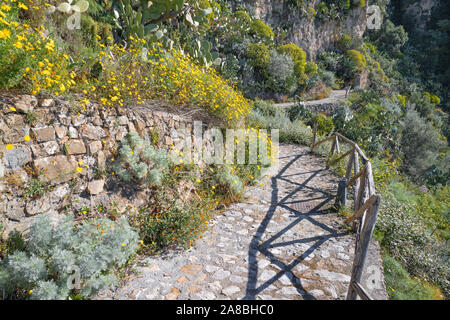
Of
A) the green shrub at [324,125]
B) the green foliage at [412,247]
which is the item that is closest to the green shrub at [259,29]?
the green shrub at [324,125]

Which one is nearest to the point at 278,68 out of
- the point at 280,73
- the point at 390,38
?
the point at 280,73

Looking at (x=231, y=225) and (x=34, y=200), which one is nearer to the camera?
(x=34, y=200)

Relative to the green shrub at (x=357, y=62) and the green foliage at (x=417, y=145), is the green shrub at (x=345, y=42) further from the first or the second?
the green foliage at (x=417, y=145)

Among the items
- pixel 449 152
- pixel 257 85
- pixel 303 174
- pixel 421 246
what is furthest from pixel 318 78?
pixel 421 246

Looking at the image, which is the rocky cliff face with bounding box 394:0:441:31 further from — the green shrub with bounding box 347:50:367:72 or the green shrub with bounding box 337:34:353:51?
the green shrub with bounding box 347:50:367:72

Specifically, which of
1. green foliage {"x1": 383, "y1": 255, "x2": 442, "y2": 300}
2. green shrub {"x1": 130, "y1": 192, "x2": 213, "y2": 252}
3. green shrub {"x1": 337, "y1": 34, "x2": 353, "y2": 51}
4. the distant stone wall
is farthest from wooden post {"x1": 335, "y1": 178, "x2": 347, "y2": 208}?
green shrub {"x1": 337, "y1": 34, "x2": 353, "y2": 51}

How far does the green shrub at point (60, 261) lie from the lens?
207cm

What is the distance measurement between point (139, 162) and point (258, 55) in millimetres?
11872

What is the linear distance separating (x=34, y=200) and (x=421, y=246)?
530 cm

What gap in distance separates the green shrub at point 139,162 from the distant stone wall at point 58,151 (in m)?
0.14

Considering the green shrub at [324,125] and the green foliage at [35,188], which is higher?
the green foliage at [35,188]

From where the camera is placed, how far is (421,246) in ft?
13.4
